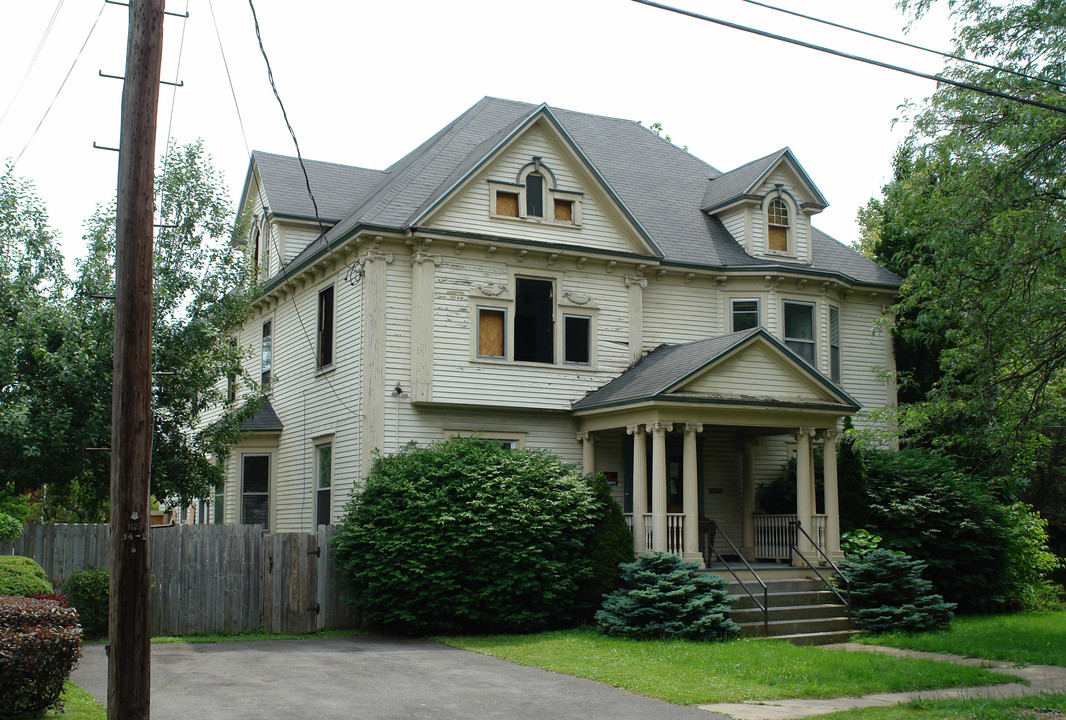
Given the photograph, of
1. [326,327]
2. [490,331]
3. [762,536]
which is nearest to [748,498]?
[762,536]

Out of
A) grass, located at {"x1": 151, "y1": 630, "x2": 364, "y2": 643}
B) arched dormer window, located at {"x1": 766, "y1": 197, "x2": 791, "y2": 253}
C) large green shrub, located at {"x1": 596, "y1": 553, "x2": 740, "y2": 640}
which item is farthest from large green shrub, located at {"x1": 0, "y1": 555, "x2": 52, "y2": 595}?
arched dormer window, located at {"x1": 766, "y1": 197, "x2": 791, "y2": 253}

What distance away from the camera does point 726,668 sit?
13.0 metres

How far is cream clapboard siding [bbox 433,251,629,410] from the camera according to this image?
1952 cm

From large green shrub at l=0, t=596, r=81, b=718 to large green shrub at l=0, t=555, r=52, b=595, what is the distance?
2.20m

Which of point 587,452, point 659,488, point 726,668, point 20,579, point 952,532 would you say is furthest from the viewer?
point 587,452

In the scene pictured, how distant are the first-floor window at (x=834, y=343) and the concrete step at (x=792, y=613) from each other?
24.1 ft

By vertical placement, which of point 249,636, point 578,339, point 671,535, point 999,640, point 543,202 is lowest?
point 249,636

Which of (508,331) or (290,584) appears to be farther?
(508,331)

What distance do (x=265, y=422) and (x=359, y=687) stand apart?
11993mm

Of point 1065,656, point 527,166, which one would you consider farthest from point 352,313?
point 1065,656

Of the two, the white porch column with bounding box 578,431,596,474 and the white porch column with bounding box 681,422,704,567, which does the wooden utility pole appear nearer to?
the white porch column with bounding box 681,422,704,567

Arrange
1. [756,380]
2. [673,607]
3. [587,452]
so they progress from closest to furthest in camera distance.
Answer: [673,607], [756,380], [587,452]

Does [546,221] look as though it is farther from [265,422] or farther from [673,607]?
[673,607]

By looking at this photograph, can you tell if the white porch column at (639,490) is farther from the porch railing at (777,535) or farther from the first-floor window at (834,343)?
the first-floor window at (834,343)
